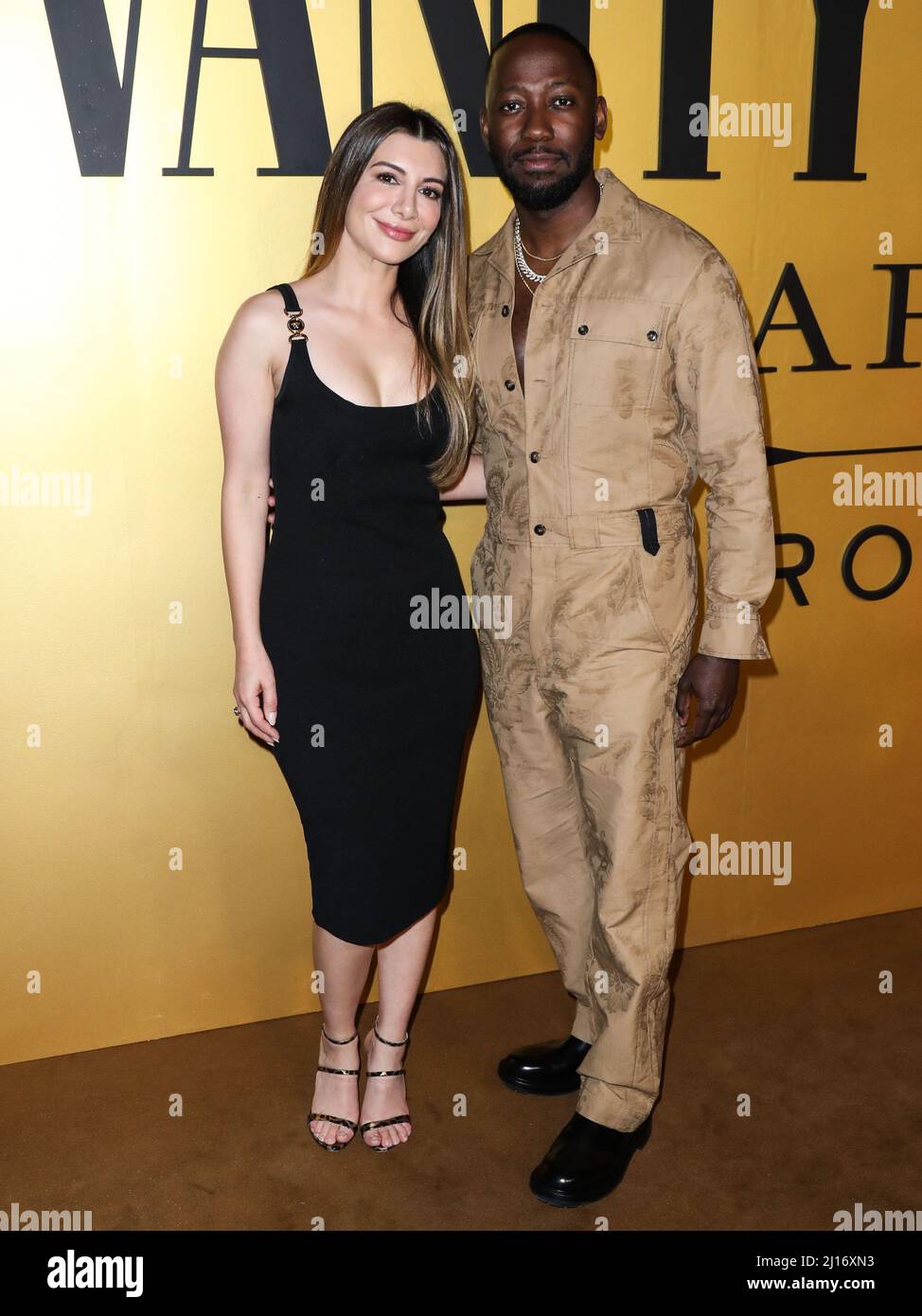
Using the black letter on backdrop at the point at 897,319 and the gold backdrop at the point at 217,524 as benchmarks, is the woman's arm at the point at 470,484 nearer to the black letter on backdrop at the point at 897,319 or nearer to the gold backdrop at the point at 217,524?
the gold backdrop at the point at 217,524

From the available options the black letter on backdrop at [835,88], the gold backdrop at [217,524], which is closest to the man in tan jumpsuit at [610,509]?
the gold backdrop at [217,524]

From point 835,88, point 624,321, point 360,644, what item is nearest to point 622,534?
point 624,321

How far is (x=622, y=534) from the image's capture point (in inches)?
89.2

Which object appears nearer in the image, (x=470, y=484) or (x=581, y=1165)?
(x=581, y=1165)

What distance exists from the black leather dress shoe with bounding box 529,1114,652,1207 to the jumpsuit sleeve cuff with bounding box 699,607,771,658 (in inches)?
36.5

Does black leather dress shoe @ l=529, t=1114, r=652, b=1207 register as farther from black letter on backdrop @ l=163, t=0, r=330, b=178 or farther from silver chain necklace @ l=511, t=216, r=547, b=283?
black letter on backdrop @ l=163, t=0, r=330, b=178

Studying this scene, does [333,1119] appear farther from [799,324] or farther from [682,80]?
[682,80]

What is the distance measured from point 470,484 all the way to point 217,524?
558 millimetres

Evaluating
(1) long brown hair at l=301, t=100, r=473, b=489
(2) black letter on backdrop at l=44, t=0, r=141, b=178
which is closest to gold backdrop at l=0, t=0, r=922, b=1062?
(2) black letter on backdrop at l=44, t=0, r=141, b=178

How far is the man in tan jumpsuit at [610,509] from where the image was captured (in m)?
2.19

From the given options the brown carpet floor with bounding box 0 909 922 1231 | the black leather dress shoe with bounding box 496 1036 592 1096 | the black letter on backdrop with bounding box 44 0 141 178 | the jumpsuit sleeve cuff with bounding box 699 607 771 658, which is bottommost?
the brown carpet floor with bounding box 0 909 922 1231

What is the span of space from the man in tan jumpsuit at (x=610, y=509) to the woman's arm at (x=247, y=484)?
0.43m

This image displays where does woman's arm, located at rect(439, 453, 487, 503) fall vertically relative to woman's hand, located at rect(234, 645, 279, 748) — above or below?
above

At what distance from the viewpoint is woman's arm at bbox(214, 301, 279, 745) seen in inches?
85.4
